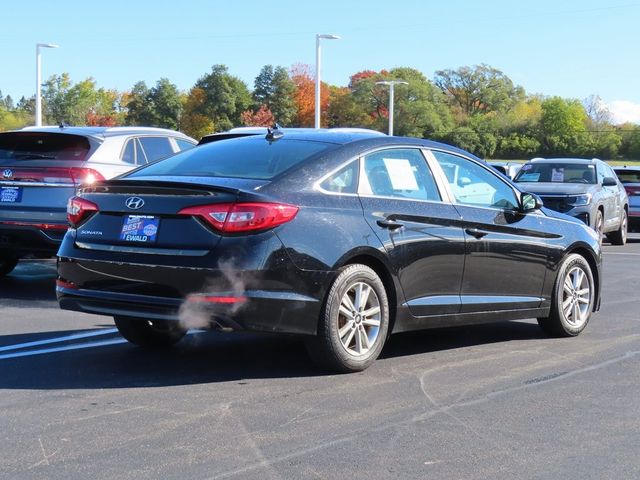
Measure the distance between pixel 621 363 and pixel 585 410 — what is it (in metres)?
1.46

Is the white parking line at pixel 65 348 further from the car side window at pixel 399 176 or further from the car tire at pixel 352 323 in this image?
the car side window at pixel 399 176

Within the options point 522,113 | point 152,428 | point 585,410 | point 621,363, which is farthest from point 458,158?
point 522,113

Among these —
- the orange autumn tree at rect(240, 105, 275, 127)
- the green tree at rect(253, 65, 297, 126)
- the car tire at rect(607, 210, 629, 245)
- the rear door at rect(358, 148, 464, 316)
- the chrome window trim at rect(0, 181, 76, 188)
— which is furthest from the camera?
the green tree at rect(253, 65, 297, 126)

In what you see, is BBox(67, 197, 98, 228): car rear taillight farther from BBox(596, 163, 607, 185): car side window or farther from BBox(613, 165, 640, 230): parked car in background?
BBox(613, 165, 640, 230): parked car in background

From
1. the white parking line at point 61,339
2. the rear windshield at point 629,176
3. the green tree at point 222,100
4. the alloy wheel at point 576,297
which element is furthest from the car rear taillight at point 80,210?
the green tree at point 222,100

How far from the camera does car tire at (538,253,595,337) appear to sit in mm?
7520

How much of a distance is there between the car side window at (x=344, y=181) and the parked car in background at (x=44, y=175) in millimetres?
4191

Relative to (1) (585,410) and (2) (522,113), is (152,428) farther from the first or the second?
(2) (522,113)

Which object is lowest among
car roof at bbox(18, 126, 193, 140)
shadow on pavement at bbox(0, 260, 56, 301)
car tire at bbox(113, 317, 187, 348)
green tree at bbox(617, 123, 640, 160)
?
shadow on pavement at bbox(0, 260, 56, 301)

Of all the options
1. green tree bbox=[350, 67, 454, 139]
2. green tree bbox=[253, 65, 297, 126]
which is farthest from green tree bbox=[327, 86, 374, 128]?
green tree bbox=[253, 65, 297, 126]

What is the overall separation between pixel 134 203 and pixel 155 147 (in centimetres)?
556

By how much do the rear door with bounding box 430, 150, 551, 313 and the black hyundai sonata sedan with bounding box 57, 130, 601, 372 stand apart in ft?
0.04

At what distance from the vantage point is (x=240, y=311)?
543 centimetres

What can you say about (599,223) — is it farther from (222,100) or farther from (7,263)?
(222,100)
